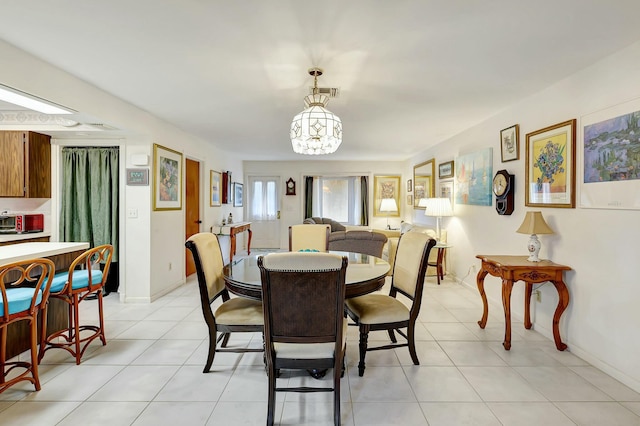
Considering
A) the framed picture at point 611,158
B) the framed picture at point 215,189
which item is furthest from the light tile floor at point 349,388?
the framed picture at point 215,189

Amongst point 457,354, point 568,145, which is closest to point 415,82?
point 568,145

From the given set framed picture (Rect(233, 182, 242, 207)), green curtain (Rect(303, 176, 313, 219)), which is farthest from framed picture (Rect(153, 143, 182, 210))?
green curtain (Rect(303, 176, 313, 219))

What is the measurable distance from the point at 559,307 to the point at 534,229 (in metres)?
0.66

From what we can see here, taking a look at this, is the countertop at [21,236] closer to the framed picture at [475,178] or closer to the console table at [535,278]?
the console table at [535,278]

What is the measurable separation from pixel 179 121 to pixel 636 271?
4.67 m

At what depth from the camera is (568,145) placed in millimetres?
2627

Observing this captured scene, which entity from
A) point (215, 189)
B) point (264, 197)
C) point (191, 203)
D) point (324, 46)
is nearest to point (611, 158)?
point (324, 46)

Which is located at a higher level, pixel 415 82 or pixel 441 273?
pixel 415 82

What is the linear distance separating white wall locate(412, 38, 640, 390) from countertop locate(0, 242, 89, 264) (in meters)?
4.10

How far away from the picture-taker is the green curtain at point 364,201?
26.1 feet

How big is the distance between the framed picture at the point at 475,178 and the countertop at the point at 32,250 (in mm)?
4318

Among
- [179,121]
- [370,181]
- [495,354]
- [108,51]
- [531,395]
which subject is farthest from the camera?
[370,181]

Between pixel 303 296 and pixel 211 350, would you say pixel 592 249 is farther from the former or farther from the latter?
pixel 211 350

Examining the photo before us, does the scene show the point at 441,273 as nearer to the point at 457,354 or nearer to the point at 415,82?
the point at 457,354
